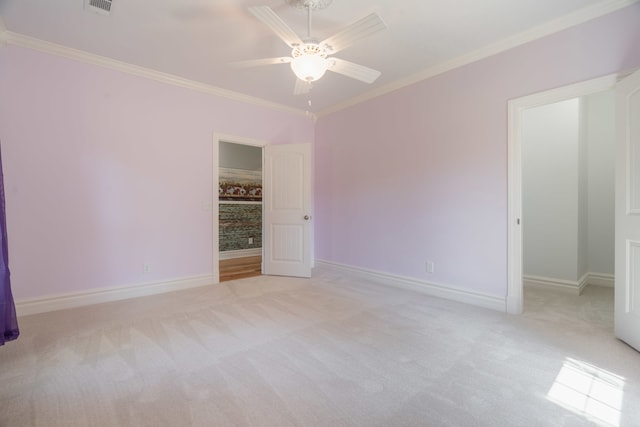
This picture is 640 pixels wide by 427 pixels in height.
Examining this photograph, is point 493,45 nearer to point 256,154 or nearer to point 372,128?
point 372,128

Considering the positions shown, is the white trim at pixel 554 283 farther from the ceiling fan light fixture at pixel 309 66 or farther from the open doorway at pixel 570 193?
the ceiling fan light fixture at pixel 309 66

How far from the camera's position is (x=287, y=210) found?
4402mm

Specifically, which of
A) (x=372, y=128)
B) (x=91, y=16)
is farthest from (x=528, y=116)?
(x=91, y=16)

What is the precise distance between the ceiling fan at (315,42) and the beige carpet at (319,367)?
2.08m

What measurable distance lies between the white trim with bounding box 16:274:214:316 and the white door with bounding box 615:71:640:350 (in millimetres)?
4247

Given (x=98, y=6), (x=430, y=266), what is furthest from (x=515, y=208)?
(x=98, y=6)

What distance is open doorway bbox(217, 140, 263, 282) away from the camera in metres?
5.89

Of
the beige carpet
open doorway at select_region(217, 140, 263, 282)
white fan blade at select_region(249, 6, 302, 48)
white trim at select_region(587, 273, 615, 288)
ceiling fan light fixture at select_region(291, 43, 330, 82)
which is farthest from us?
open doorway at select_region(217, 140, 263, 282)

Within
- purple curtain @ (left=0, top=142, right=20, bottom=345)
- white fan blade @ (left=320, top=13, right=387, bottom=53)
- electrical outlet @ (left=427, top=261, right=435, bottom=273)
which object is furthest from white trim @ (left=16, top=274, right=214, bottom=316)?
white fan blade @ (left=320, top=13, right=387, bottom=53)

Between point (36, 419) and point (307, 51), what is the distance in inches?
103

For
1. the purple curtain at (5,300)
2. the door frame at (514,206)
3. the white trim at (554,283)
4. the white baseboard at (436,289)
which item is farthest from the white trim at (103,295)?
the white trim at (554,283)

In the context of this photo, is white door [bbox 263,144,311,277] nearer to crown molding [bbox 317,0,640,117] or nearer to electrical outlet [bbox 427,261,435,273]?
crown molding [bbox 317,0,640,117]

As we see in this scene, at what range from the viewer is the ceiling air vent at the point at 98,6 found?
2191 mm

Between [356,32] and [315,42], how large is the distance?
332 millimetres
